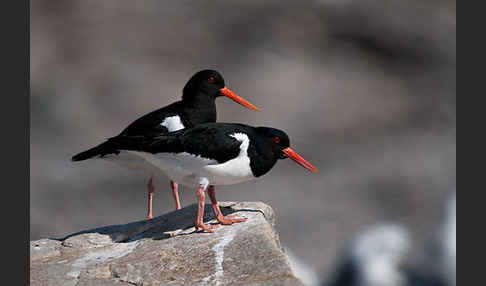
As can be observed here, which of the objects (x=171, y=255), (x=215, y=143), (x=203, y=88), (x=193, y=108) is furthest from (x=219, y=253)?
(x=203, y=88)

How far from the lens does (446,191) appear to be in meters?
→ 19.7

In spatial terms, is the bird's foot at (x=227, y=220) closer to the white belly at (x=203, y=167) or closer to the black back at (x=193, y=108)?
the white belly at (x=203, y=167)

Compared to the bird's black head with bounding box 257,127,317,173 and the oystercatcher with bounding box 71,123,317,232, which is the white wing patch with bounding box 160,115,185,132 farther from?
the bird's black head with bounding box 257,127,317,173

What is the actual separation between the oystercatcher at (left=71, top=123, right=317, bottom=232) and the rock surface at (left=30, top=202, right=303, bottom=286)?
0.41 m

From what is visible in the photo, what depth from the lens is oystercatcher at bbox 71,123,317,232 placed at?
7.75 m

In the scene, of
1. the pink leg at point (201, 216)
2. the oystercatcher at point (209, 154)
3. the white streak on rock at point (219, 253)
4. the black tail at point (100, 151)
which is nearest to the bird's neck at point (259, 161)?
the oystercatcher at point (209, 154)

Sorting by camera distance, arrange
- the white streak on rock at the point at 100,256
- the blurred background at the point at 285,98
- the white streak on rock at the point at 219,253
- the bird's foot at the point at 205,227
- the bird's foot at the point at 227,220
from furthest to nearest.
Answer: the blurred background at the point at 285,98 < the bird's foot at the point at 227,220 < the bird's foot at the point at 205,227 < the white streak on rock at the point at 100,256 < the white streak on rock at the point at 219,253

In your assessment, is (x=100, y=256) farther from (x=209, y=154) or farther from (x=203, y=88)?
(x=203, y=88)

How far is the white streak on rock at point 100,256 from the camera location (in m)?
7.45

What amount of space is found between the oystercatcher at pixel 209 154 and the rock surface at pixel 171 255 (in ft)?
1.36

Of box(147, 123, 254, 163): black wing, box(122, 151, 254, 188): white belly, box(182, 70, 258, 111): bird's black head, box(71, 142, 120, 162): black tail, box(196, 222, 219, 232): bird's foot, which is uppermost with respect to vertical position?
box(182, 70, 258, 111): bird's black head

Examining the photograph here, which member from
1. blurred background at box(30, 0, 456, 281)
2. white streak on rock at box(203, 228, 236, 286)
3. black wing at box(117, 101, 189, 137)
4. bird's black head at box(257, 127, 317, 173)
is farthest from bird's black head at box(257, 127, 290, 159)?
blurred background at box(30, 0, 456, 281)

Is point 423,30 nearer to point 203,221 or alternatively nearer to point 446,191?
point 446,191

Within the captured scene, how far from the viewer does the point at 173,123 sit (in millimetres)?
9211
